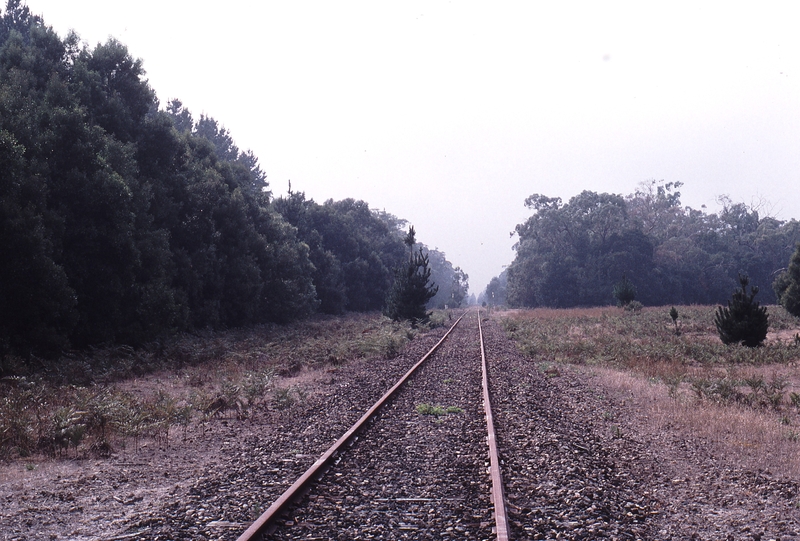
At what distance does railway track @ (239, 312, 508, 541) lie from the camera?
4617mm

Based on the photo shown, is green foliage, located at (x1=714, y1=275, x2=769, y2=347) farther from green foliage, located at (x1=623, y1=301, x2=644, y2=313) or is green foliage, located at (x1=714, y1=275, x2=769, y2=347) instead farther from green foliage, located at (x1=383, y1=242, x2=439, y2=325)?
green foliage, located at (x1=623, y1=301, x2=644, y2=313)

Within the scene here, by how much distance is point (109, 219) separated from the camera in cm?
1970

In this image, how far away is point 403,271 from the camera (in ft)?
113

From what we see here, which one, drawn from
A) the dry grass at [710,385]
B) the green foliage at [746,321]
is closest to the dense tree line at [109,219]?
the dry grass at [710,385]

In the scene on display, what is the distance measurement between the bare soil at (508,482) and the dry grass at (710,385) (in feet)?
0.85

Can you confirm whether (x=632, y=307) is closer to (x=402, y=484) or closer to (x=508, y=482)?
(x=508, y=482)

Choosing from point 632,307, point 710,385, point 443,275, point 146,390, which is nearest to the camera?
point 710,385

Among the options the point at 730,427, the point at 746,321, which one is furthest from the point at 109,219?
the point at 746,321

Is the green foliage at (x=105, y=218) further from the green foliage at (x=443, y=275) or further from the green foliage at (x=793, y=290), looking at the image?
the green foliage at (x=443, y=275)

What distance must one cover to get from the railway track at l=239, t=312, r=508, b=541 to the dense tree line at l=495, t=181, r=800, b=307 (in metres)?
64.8

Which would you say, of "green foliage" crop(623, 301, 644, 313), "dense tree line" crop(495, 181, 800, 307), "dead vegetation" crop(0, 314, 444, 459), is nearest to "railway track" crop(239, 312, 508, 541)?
"dead vegetation" crop(0, 314, 444, 459)

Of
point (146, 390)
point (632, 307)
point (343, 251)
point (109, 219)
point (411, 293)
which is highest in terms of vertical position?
point (343, 251)

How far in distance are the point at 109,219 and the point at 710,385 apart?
1895cm

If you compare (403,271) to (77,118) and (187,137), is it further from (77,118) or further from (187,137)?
(77,118)
